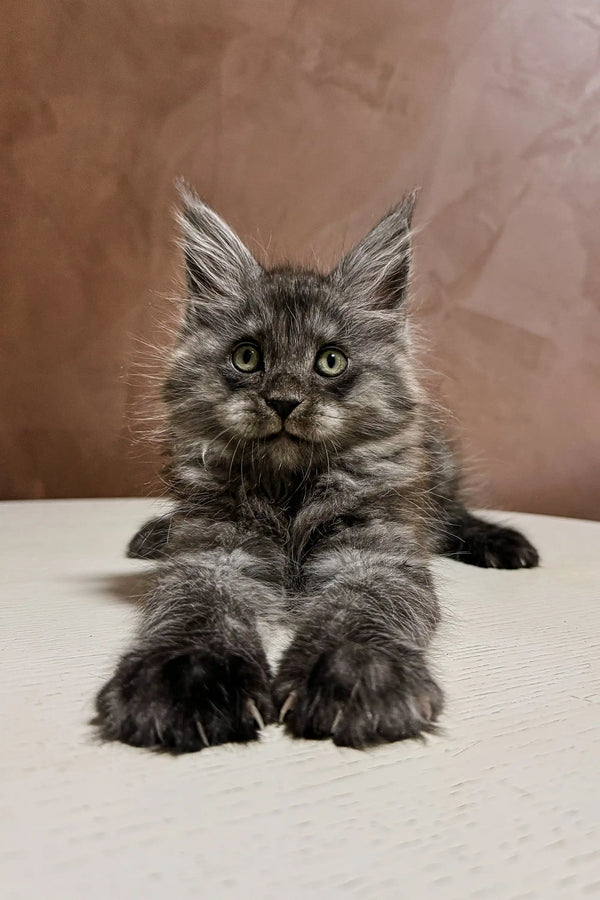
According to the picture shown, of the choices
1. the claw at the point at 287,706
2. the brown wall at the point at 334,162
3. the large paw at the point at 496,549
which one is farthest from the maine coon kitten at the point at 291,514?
the brown wall at the point at 334,162

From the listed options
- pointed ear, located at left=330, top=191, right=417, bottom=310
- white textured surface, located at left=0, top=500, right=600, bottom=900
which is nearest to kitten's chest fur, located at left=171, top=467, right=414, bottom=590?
white textured surface, located at left=0, top=500, right=600, bottom=900

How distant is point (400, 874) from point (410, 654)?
15.9 inches

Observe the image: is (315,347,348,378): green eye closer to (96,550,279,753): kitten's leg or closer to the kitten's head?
the kitten's head

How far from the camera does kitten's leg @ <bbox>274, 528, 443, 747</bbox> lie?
966mm

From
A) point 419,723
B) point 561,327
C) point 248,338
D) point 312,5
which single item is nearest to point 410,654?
point 419,723

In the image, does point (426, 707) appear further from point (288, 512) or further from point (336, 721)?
point (288, 512)

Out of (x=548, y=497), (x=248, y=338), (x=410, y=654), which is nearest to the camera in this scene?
(x=410, y=654)

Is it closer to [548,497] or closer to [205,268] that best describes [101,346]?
[205,268]

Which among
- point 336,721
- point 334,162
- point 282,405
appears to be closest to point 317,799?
point 336,721

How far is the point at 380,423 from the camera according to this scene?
1606 millimetres

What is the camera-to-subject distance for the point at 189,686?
3.17 feet

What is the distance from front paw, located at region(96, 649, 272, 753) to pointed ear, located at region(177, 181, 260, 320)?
936 mm

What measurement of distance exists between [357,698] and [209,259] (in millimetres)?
1174

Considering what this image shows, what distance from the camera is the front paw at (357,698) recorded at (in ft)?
3.15
